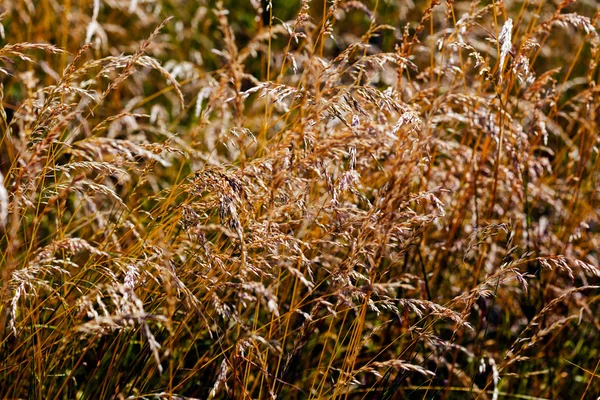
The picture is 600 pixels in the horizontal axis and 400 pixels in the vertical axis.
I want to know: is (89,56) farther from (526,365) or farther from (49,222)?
(526,365)

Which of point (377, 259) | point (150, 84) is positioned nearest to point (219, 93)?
point (377, 259)

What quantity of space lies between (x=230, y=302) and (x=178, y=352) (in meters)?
0.22

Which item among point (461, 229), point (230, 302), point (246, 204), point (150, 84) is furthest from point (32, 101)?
point (150, 84)

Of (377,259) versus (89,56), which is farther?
(89,56)

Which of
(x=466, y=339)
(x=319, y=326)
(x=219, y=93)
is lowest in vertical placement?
(x=466, y=339)

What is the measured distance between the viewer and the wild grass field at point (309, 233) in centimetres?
151

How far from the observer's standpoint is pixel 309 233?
2.08 m

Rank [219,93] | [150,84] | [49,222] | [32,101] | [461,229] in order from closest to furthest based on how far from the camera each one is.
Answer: [32,101] < [219,93] < [461,229] < [49,222] < [150,84]

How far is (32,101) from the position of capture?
4.60ft

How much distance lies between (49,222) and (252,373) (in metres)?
1.36

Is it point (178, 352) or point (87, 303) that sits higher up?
point (87, 303)

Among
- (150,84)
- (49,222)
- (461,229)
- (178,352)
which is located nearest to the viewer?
(178,352)

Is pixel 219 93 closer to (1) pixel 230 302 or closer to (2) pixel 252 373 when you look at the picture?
(1) pixel 230 302

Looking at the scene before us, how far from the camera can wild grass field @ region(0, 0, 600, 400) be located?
1.51 metres
